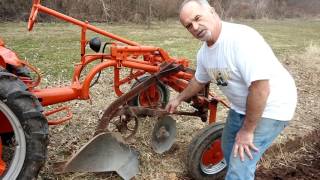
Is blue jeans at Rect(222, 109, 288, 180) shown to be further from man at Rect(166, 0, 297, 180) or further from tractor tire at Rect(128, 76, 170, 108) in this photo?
tractor tire at Rect(128, 76, 170, 108)

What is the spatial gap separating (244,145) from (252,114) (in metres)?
0.22

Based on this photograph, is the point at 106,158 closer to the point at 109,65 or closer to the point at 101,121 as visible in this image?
the point at 101,121

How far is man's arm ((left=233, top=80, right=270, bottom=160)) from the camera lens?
2510mm

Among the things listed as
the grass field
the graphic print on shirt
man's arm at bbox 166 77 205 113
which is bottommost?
the grass field

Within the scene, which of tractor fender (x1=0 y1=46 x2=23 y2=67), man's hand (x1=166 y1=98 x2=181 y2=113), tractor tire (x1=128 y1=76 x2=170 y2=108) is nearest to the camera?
man's hand (x1=166 y1=98 x2=181 y2=113)

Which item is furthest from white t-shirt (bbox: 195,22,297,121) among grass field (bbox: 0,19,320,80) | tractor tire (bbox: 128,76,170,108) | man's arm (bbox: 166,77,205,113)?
grass field (bbox: 0,19,320,80)

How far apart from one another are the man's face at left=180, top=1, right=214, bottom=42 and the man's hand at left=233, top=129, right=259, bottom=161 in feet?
2.08

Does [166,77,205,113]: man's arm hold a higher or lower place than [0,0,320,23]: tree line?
higher

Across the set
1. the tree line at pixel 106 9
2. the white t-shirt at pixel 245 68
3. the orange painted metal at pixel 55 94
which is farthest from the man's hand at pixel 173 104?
the tree line at pixel 106 9

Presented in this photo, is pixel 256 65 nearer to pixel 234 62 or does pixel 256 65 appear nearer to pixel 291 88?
pixel 234 62

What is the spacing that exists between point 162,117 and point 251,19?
821 inches

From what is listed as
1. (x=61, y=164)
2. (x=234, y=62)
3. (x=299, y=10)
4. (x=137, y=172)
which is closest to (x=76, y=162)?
(x=61, y=164)

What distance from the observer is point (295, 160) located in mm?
4652

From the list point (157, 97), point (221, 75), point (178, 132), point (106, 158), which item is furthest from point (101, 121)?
point (221, 75)
